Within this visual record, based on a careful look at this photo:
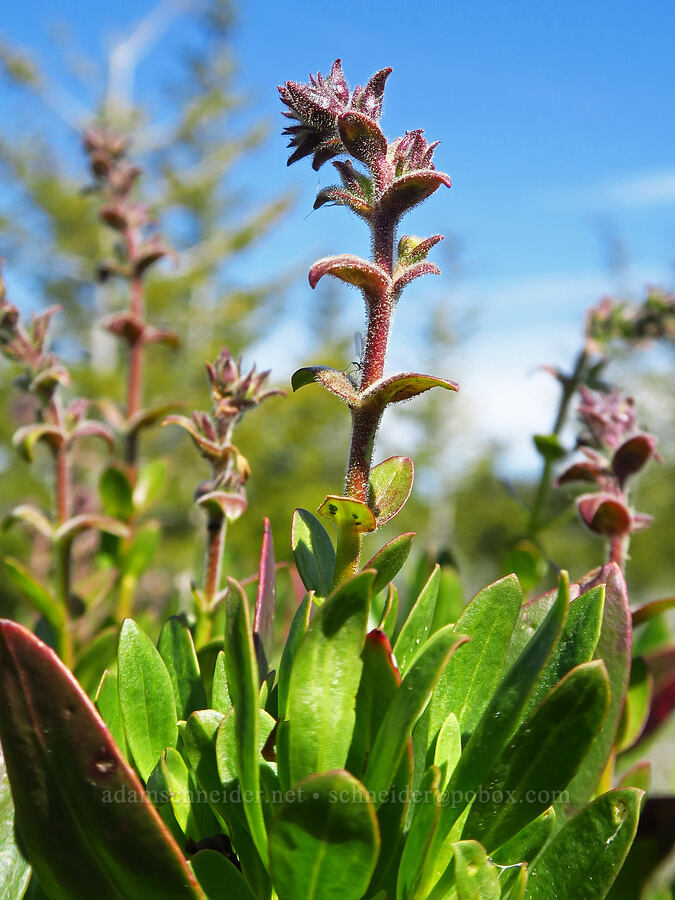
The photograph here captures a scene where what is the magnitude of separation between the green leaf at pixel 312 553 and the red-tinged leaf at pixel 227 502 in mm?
189

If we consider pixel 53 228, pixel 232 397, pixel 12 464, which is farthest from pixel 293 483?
pixel 232 397

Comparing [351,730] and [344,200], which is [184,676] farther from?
[344,200]

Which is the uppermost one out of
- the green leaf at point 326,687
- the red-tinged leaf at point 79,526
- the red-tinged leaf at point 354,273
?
the red-tinged leaf at point 354,273

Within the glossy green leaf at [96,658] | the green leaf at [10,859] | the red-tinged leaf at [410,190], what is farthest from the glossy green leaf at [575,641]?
the glossy green leaf at [96,658]

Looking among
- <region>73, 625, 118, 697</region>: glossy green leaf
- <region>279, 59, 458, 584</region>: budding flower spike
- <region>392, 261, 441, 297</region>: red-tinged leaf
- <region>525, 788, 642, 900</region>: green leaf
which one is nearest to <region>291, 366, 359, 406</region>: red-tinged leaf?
<region>279, 59, 458, 584</region>: budding flower spike

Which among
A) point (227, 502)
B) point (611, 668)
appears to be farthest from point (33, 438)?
point (611, 668)

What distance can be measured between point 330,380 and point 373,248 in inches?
6.3

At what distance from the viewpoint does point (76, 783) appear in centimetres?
64

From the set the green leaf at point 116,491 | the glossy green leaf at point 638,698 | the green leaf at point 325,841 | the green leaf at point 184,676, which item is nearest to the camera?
the green leaf at point 325,841

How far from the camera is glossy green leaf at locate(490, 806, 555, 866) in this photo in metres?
0.77

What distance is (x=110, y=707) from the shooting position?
2.89 ft

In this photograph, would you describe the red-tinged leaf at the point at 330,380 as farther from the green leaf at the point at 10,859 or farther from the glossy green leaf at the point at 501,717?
the green leaf at the point at 10,859

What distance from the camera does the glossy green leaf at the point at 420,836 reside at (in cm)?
65

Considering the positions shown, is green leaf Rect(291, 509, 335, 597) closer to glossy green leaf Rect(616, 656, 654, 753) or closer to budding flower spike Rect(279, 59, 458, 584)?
budding flower spike Rect(279, 59, 458, 584)
